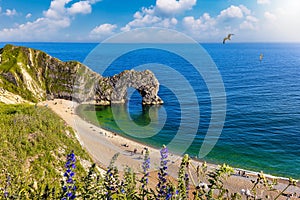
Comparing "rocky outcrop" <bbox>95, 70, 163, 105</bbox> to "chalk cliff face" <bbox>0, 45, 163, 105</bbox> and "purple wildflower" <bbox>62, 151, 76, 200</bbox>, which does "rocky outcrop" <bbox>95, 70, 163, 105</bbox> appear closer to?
"chalk cliff face" <bbox>0, 45, 163, 105</bbox>

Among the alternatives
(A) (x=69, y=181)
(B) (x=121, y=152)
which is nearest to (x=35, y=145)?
(A) (x=69, y=181)

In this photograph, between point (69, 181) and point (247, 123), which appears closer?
point (69, 181)

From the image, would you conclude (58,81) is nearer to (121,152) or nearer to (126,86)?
(126,86)

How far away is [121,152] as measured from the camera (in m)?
39.5

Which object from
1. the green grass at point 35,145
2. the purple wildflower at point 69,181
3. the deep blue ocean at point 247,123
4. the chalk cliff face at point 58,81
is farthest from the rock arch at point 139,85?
the purple wildflower at point 69,181

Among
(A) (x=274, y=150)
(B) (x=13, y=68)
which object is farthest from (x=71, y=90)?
(A) (x=274, y=150)

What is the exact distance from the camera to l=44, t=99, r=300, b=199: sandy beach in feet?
102

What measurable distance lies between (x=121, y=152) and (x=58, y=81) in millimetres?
35197

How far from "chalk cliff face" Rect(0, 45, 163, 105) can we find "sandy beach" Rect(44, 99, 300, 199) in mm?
10970

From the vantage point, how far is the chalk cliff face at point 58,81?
186 feet

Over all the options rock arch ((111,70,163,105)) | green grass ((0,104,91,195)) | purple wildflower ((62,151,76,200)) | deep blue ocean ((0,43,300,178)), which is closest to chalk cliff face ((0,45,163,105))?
rock arch ((111,70,163,105))

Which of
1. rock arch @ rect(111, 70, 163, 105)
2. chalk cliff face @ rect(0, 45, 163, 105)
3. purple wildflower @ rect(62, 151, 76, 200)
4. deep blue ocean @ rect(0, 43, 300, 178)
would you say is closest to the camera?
purple wildflower @ rect(62, 151, 76, 200)

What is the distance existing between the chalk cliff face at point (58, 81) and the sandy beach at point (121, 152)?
11.0m

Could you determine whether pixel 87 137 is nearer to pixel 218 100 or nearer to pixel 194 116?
pixel 194 116
